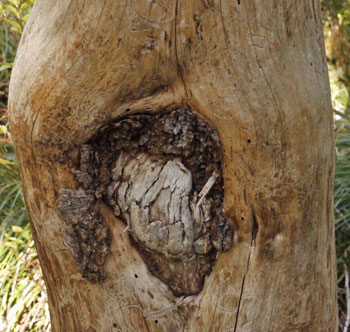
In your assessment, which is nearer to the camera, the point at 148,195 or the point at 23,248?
the point at 148,195

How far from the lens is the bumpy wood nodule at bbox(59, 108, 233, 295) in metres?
1.63

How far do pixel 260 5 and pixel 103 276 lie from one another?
1200 millimetres

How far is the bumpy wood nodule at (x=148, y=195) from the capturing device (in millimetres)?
1629

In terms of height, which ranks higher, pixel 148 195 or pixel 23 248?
pixel 148 195

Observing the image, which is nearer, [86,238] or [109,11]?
[109,11]

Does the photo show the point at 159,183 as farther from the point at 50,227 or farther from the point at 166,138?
the point at 50,227

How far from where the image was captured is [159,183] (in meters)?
1.67

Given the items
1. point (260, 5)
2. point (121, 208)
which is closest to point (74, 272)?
point (121, 208)

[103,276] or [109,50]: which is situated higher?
[109,50]

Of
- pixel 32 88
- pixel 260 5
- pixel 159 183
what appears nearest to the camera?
pixel 260 5

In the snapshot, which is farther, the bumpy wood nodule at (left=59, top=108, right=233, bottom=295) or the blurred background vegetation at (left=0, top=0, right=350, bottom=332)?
the blurred background vegetation at (left=0, top=0, right=350, bottom=332)

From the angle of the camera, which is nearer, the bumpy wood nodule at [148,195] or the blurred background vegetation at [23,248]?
→ the bumpy wood nodule at [148,195]

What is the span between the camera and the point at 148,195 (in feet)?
5.50

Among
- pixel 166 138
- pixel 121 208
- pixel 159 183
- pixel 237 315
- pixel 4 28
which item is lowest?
pixel 237 315
